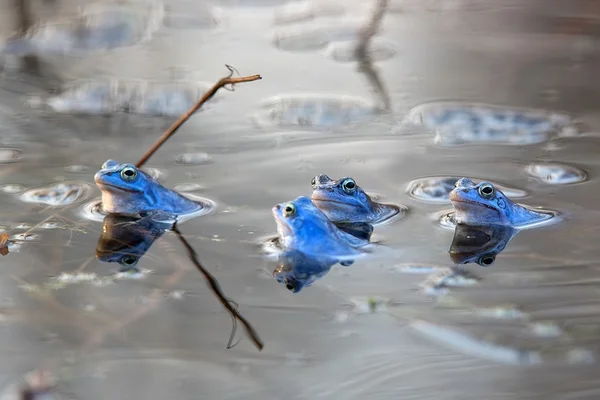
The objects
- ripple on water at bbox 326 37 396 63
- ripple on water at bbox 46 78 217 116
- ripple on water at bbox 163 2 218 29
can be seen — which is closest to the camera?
ripple on water at bbox 46 78 217 116

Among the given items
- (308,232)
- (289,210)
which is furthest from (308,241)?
(289,210)

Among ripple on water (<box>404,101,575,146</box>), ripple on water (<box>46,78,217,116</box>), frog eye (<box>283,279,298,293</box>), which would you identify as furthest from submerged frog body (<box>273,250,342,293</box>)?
ripple on water (<box>46,78,217,116</box>)

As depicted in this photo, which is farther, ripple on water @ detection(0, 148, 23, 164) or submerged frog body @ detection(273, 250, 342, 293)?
ripple on water @ detection(0, 148, 23, 164)

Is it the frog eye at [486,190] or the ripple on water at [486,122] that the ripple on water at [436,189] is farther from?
the ripple on water at [486,122]

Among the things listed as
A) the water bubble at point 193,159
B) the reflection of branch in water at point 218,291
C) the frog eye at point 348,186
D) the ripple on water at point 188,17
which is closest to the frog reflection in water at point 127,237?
the reflection of branch in water at point 218,291

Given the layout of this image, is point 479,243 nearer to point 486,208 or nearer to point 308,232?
point 486,208

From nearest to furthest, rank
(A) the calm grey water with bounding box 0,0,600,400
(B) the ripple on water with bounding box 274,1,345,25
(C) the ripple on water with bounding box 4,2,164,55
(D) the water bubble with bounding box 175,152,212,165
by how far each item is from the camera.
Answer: (A) the calm grey water with bounding box 0,0,600,400 → (D) the water bubble with bounding box 175,152,212,165 → (C) the ripple on water with bounding box 4,2,164,55 → (B) the ripple on water with bounding box 274,1,345,25

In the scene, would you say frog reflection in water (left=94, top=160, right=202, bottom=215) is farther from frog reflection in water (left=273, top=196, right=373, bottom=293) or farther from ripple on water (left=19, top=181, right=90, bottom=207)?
frog reflection in water (left=273, top=196, right=373, bottom=293)

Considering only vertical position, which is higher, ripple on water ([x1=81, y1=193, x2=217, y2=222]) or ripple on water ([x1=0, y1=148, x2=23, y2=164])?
ripple on water ([x1=81, y1=193, x2=217, y2=222])
